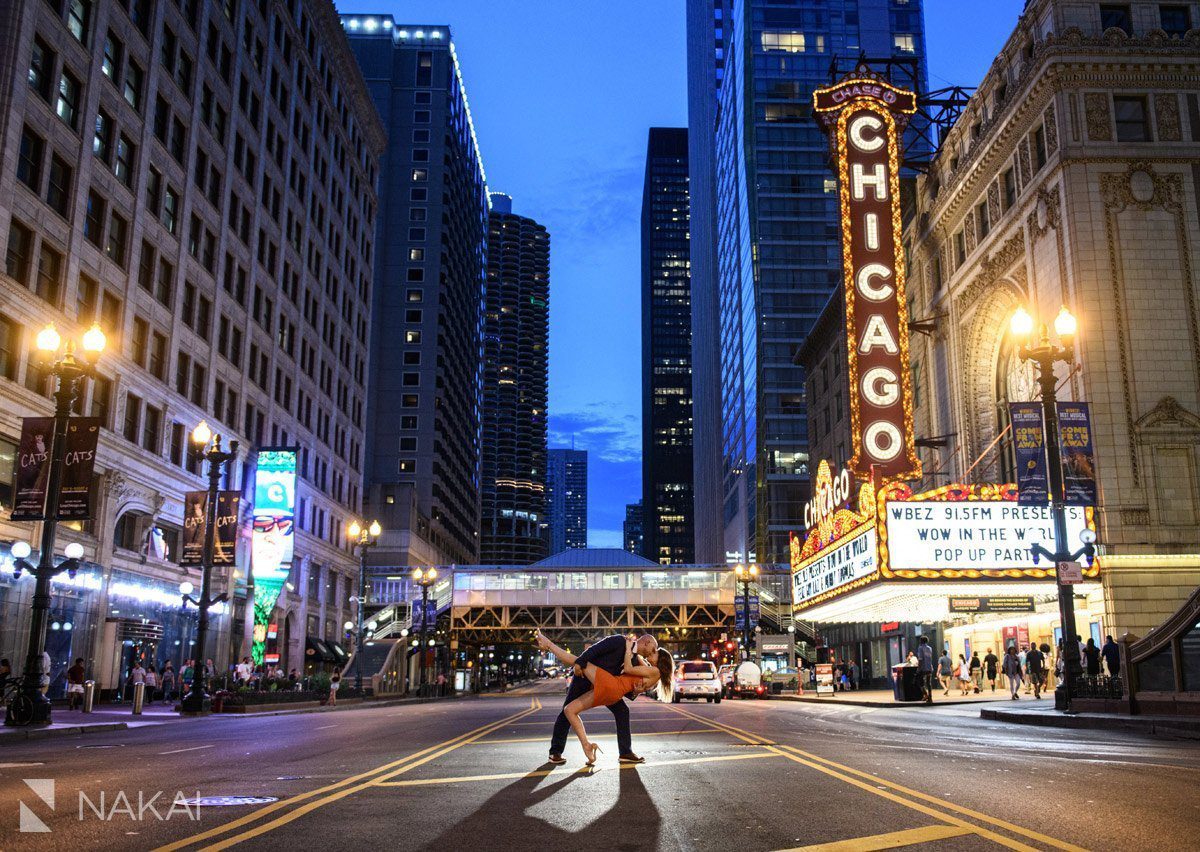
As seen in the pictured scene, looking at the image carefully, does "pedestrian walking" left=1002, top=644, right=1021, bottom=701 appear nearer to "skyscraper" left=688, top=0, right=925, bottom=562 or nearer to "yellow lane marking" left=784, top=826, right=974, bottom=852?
"yellow lane marking" left=784, top=826, right=974, bottom=852

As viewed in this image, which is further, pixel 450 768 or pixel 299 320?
pixel 299 320

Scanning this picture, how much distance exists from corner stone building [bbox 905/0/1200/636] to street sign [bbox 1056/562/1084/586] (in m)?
11.8

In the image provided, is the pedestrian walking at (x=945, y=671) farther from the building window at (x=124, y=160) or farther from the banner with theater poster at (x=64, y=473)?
the building window at (x=124, y=160)

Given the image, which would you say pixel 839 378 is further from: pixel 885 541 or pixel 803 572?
pixel 885 541

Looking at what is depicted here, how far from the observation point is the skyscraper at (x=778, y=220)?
110 m

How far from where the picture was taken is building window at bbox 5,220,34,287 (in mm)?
36000

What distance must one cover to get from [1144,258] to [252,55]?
4781cm

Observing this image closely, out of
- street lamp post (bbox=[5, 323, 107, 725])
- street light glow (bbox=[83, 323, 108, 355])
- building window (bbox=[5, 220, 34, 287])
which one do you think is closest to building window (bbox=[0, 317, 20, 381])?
building window (bbox=[5, 220, 34, 287])

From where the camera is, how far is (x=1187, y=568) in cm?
3547

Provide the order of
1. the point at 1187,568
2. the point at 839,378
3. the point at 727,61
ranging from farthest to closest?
the point at 727,61
the point at 839,378
the point at 1187,568

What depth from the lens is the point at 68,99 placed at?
131 ft

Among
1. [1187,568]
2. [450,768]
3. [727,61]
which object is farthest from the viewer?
[727,61]

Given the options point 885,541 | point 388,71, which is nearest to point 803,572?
point 885,541

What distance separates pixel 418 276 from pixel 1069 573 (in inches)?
4554
